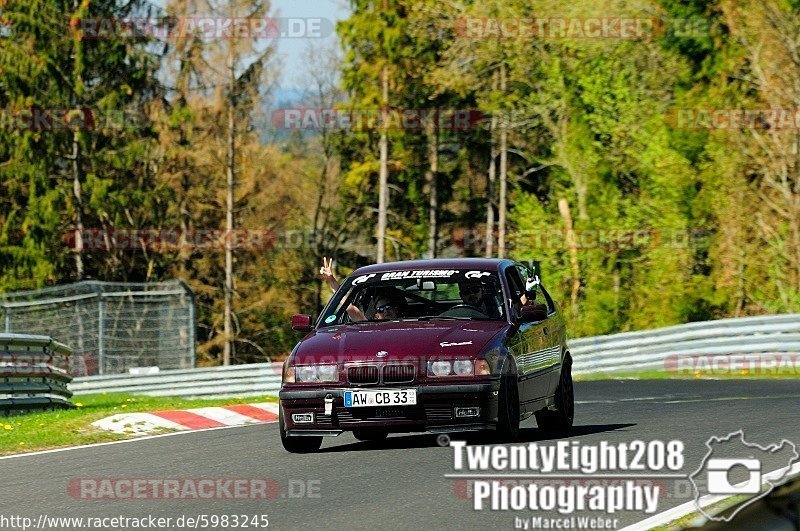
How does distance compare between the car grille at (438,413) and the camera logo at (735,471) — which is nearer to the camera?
the camera logo at (735,471)

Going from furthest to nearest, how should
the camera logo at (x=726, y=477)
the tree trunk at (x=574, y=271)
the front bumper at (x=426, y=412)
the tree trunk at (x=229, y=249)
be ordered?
the tree trunk at (x=229, y=249), the tree trunk at (x=574, y=271), the front bumper at (x=426, y=412), the camera logo at (x=726, y=477)

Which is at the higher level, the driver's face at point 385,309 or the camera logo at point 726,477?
the driver's face at point 385,309

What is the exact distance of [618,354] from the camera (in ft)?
83.9

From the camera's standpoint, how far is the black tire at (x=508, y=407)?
35.3 ft

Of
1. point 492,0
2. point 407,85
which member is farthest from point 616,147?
point 407,85

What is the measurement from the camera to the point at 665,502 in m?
8.12

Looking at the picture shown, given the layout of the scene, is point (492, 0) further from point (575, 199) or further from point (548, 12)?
point (575, 199)

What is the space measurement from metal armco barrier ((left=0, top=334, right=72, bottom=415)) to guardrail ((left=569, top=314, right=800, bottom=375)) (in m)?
10.3

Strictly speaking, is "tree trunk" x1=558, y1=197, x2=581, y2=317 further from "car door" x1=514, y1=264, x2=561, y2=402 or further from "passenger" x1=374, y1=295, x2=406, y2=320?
"passenger" x1=374, y1=295, x2=406, y2=320

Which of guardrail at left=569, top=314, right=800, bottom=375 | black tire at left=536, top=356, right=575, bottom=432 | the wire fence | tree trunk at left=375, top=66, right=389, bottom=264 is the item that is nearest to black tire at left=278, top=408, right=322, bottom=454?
black tire at left=536, top=356, right=575, bottom=432
